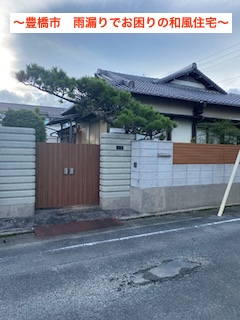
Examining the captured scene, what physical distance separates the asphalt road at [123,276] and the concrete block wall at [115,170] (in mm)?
1694

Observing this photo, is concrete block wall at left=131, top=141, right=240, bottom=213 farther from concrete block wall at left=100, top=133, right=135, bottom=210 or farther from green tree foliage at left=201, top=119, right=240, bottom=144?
green tree foliage at left=201, top=119, right=240, bottom=144

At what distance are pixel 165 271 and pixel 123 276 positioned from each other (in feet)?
1.98

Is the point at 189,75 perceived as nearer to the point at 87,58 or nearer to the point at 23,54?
the point at 87,58

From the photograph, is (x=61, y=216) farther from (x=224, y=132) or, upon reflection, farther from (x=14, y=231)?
(x=224, y=132)

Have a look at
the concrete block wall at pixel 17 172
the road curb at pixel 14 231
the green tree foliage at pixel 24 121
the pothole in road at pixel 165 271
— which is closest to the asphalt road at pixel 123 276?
the pothole in road at pixel 165 271

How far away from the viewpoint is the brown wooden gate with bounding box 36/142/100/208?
21.0ft

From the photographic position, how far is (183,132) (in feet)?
36.2

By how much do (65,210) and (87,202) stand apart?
0.69m

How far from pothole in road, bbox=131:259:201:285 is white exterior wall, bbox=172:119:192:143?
765 cm

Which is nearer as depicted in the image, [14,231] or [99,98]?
[14,231]

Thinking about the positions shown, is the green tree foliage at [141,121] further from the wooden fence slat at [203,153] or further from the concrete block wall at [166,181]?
the wooden fence slat at [203,153]

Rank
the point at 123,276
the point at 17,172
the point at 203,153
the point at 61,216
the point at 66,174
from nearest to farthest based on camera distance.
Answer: the point at 123,276 → the point at 17,172 → the point at 61,216 → the point at 66,174 → the point at 203,153

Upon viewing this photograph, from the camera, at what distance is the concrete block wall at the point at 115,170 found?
671 centimetres

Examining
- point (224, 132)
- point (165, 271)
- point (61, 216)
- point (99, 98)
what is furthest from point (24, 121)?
point (165, 271)
